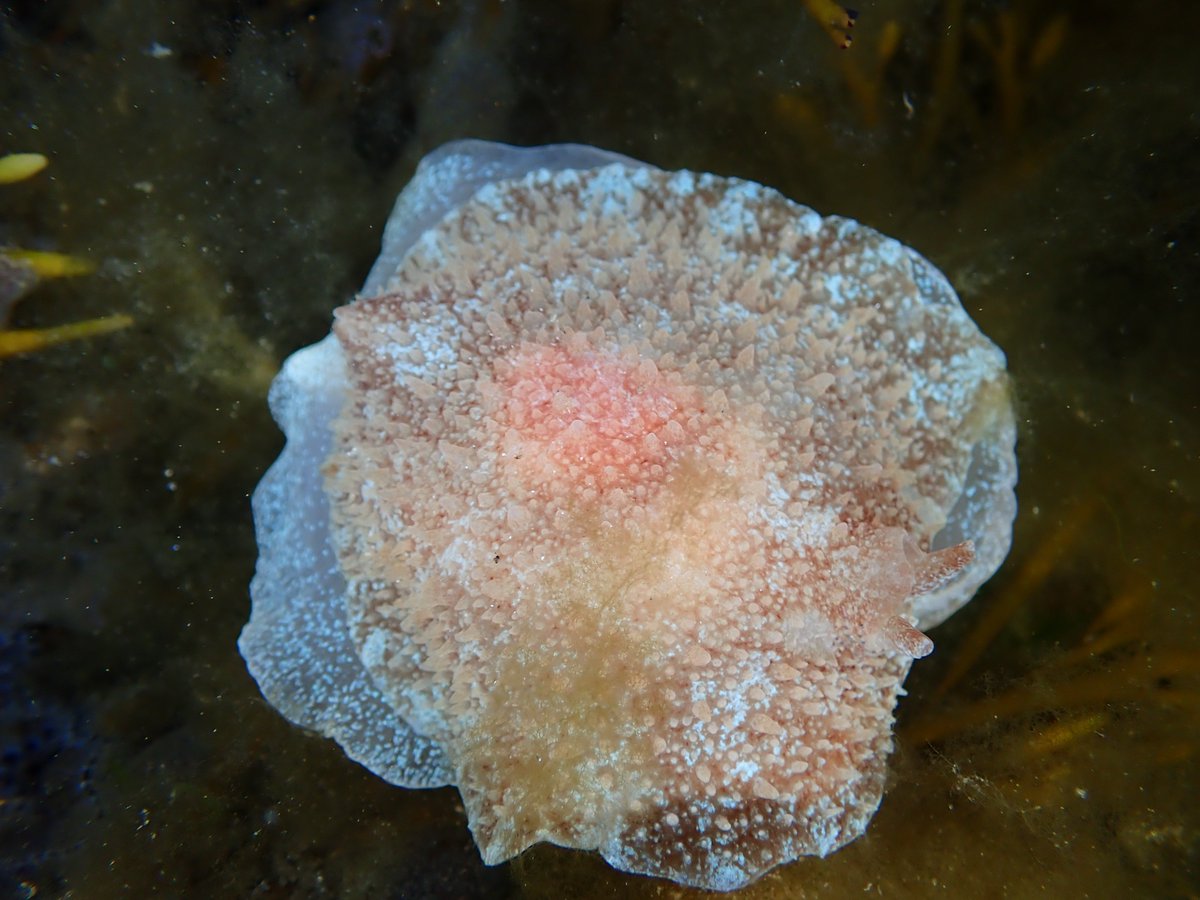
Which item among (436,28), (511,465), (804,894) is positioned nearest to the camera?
(511,465)

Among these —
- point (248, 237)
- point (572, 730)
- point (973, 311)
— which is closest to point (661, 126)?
point (973, 311)

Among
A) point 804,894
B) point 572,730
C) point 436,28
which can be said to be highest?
point 436,28

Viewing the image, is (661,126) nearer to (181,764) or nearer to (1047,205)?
(1047,205)

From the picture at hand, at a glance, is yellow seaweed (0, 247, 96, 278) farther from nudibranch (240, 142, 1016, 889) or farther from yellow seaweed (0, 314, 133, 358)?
nudibranch (240, 142, 1016, 889)

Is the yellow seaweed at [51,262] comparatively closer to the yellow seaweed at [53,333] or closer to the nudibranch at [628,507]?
the yellow seaweed at [53,333]

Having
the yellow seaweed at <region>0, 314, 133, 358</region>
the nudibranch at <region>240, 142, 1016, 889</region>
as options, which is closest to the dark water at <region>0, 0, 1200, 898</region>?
the yellow seaweed at <region>0, 314, 133, 358</region>

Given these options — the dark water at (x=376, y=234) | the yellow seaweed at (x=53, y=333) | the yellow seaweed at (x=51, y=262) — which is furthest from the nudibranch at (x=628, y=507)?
the yellow seaweed at (x=51, y=262)
